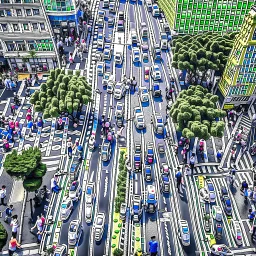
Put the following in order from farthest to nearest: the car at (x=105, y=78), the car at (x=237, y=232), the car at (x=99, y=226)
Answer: the car at (x=105, y=78) < the car at (x=237, y=232) < the car at (x=99, y=226)

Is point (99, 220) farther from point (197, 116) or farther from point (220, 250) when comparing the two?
point (197, 116)

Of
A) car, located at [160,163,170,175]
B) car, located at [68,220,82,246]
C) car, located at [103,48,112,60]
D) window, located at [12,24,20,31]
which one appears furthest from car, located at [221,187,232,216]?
window, located at [12,24,20,31]

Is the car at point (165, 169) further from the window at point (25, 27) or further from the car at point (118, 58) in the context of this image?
the window at point (25, 27)

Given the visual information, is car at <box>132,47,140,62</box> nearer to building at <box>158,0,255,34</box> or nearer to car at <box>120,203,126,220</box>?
building at <box>158,0,255,34</box>

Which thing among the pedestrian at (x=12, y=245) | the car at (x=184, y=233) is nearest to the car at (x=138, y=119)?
the car at (x=184, y=233)

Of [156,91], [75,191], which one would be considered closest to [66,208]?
[75,191]

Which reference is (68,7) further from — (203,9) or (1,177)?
(1,177)
